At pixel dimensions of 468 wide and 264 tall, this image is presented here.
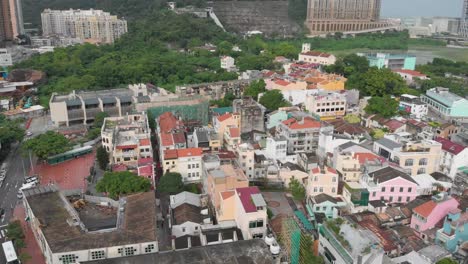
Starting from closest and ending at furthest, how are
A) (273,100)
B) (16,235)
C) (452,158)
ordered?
(16,235)
(452,158)
(273,100)

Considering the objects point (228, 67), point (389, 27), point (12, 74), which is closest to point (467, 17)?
point (389, 27)

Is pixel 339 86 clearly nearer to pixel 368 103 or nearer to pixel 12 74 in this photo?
pixel 368 103

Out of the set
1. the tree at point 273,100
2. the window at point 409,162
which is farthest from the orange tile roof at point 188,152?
the tree at point 273,100

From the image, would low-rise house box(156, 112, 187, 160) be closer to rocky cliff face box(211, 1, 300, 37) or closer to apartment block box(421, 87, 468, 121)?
apartment block box(421, 87, 468, 121)

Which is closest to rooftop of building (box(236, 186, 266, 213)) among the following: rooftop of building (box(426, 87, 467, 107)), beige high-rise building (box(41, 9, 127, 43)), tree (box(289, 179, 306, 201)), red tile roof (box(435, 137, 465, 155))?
tree (box(289, 179, 306, 201))

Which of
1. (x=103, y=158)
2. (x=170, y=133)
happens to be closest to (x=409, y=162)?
(x=170, y=133)

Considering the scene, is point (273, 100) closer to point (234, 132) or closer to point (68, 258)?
point (234, 132)

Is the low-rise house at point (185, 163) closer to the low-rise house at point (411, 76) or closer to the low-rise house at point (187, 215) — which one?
the low-rise house at point (187, 215)

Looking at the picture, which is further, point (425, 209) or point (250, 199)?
point (425, 209)
